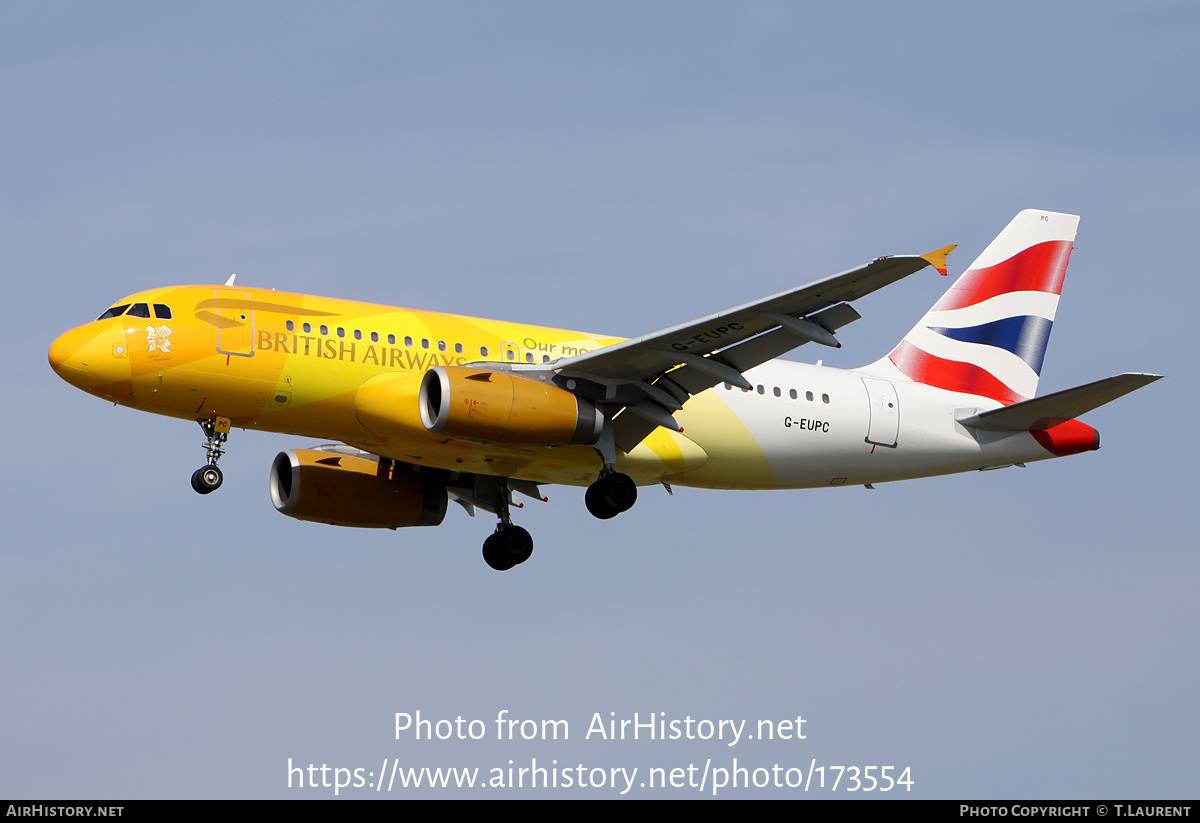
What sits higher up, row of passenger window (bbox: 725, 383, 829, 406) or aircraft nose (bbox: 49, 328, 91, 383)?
row of passenger window (bbox: 725, 383, 829, 406)

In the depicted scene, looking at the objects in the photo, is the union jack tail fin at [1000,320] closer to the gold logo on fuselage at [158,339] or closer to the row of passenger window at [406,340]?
the row of passenger window at [406,340]

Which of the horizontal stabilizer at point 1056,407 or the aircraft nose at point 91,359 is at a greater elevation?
the horizontal stabilizer at point 1056,407

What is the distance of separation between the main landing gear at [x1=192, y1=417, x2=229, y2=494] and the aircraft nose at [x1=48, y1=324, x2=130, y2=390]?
1.88m

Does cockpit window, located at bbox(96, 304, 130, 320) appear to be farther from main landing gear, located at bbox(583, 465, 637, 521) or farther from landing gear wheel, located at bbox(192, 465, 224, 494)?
main landing gear, located at bbox(583, 465, 637, 521)

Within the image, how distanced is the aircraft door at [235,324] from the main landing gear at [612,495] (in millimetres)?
7238

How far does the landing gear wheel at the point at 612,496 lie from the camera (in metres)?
29.6

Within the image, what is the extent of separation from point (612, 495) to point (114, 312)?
33.1ft

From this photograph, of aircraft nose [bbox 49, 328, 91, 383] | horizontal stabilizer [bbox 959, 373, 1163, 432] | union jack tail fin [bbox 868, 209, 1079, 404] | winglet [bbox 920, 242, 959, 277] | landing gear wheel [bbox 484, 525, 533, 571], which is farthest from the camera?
union jack tail fin [bbox 868, 209, 1079, 404]

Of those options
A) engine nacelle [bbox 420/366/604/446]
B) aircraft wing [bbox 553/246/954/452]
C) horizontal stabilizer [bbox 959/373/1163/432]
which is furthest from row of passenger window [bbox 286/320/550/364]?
horizontal stabilizer [bbox 959/373/1163/432]

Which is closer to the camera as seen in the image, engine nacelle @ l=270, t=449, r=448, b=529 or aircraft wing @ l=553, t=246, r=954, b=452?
aircraft wing @ l=553, t=246, r=954, b=452

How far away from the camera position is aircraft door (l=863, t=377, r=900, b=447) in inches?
1283

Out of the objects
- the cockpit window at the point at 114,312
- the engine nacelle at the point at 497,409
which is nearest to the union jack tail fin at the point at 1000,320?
the engine nacelle at the point at 497,409

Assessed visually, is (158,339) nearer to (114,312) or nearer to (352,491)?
(114,312)

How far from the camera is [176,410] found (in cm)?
2791
